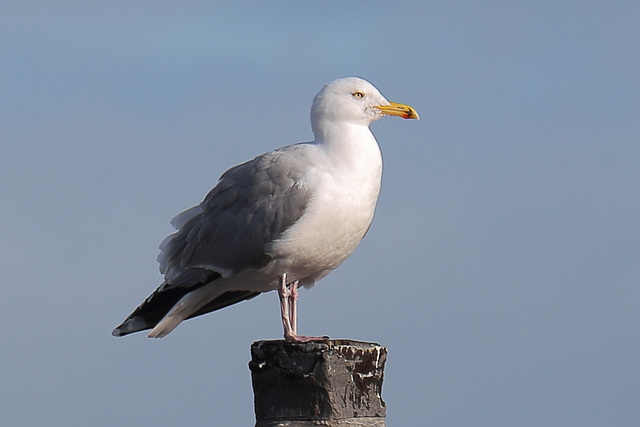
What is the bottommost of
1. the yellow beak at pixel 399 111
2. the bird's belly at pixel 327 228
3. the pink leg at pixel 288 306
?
the pink leg at pixel 288 306

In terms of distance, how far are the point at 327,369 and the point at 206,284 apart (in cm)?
291

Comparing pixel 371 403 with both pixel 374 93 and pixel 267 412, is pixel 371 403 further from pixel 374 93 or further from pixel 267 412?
pixel 374 93

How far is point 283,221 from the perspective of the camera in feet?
26.0

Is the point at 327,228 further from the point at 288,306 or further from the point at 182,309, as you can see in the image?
the point at 182,309

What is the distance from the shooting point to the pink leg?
7.78m

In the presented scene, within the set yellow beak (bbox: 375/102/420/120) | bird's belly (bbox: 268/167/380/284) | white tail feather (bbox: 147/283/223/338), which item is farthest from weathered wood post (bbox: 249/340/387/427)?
yellow beak (bbox: 375/102/420/120)

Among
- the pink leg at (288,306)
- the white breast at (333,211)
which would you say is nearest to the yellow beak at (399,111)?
the white breast at (333,211)

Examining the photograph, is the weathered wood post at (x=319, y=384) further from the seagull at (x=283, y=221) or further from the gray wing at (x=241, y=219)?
the gray wing at (x=241, y=219)

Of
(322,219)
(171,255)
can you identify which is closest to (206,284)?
(171,255)

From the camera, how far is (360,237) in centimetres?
813

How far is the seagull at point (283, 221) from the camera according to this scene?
25.8 feet

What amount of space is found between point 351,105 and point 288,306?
1.78 m

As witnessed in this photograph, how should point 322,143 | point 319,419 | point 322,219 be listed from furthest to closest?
point 322,143 → point 322,219 → point 319,419

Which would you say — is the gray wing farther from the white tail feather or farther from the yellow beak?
the yellow beak
